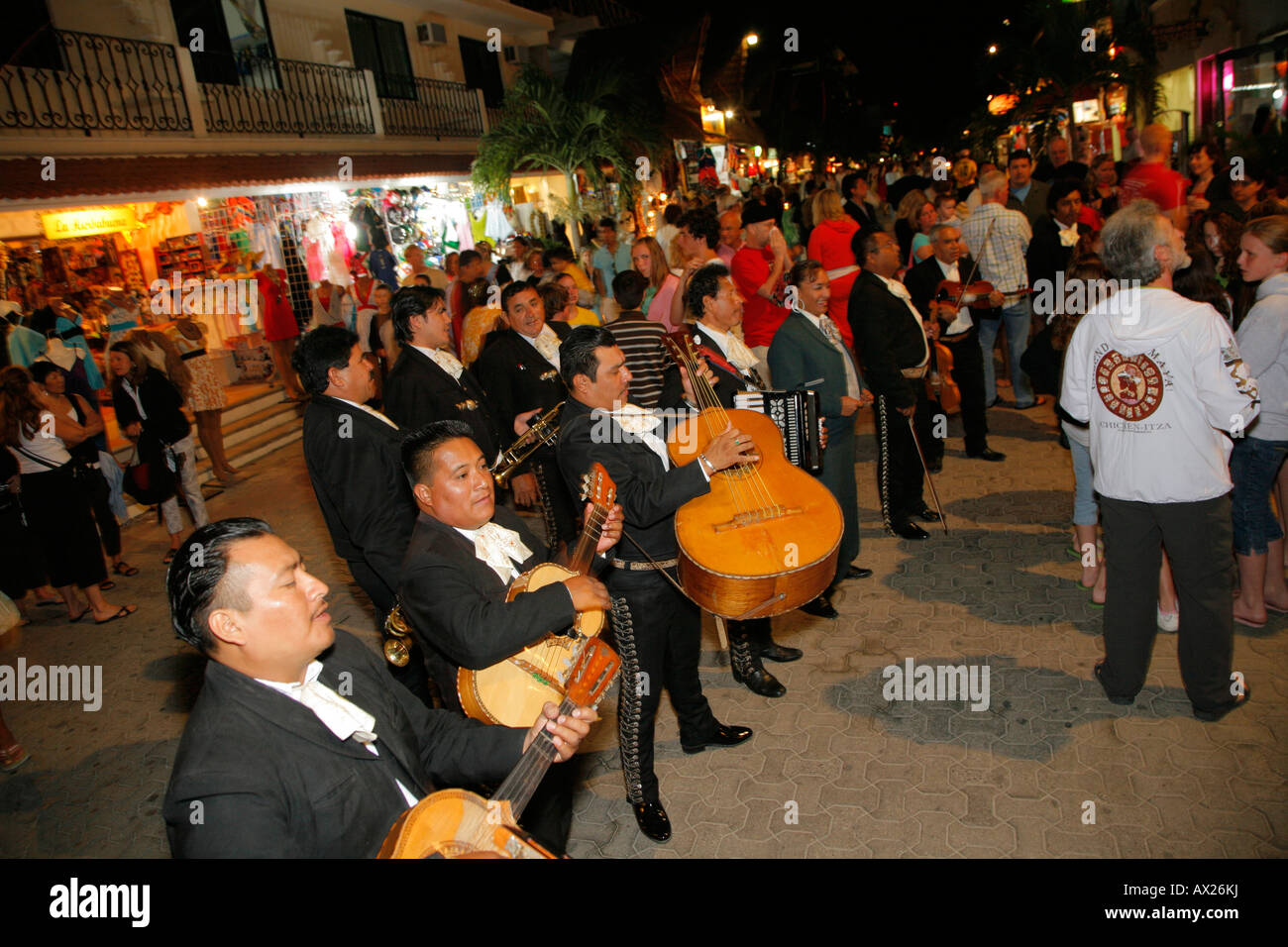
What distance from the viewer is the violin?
714 centimetres

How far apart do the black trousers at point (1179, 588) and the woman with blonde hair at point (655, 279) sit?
4387 mm

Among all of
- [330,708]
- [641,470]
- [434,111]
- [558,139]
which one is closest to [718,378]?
[641,470]

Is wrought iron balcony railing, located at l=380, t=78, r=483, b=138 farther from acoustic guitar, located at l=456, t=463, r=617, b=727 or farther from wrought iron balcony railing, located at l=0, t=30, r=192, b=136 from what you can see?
acoustic guitar, located at l=456, t=463, r=617, b=727

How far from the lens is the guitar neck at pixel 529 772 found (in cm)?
206

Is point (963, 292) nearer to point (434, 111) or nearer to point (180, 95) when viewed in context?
point (180, 95)

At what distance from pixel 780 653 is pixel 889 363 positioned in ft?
7.63

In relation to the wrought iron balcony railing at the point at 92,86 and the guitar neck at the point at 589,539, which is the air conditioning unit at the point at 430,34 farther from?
the guitar neck at the point at 589,539

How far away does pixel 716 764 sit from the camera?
13.9 feet

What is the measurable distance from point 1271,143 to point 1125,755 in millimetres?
11022

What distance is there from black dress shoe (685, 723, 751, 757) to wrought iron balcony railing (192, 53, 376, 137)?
48.8ft

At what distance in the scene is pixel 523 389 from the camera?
608 centimetres

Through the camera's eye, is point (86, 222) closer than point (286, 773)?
No

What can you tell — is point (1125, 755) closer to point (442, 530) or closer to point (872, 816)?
point (872, 816)
